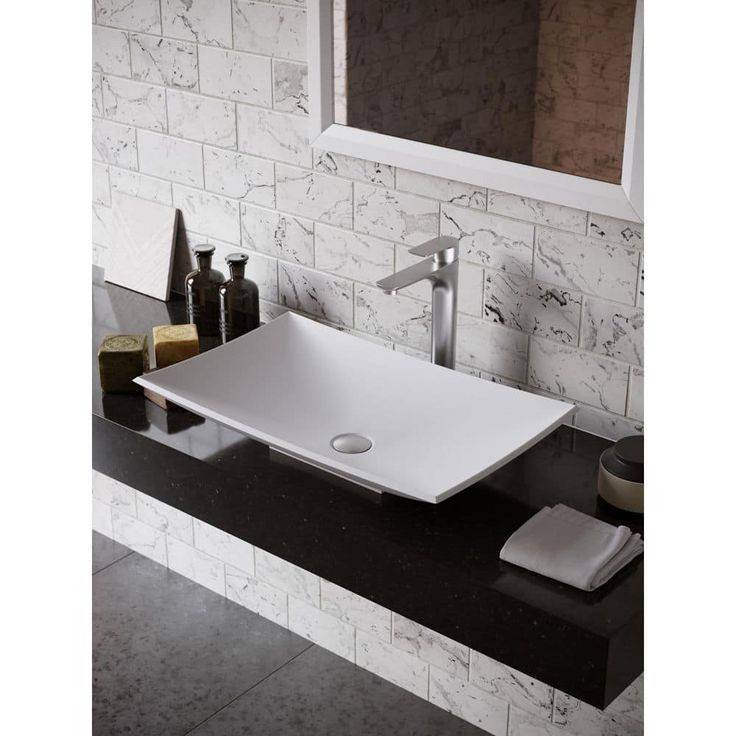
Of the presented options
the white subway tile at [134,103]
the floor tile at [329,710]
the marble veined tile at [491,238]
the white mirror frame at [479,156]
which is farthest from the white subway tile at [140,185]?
the floor tile at [329,710]

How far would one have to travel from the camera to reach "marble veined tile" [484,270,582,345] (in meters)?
1.95

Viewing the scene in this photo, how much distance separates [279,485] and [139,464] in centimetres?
38

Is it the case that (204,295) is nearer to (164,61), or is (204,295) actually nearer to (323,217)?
(323,217)

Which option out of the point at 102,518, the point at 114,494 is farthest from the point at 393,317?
the point at 102,518

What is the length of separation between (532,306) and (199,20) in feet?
3.56

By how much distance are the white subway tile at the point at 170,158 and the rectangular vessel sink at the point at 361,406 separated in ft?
1.76

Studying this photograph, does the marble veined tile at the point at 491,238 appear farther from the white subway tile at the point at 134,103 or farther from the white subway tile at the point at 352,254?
the white subway tile at the point at 134,103

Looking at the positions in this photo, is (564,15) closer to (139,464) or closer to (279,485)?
(279,485)

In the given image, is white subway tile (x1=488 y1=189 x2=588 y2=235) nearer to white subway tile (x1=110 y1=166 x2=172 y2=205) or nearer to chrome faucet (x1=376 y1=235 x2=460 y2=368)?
chrome faucet (x1=376 y1=235 x2=460 y2=368)

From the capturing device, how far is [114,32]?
2.54 meters

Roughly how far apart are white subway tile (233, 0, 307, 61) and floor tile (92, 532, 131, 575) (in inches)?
69.2
